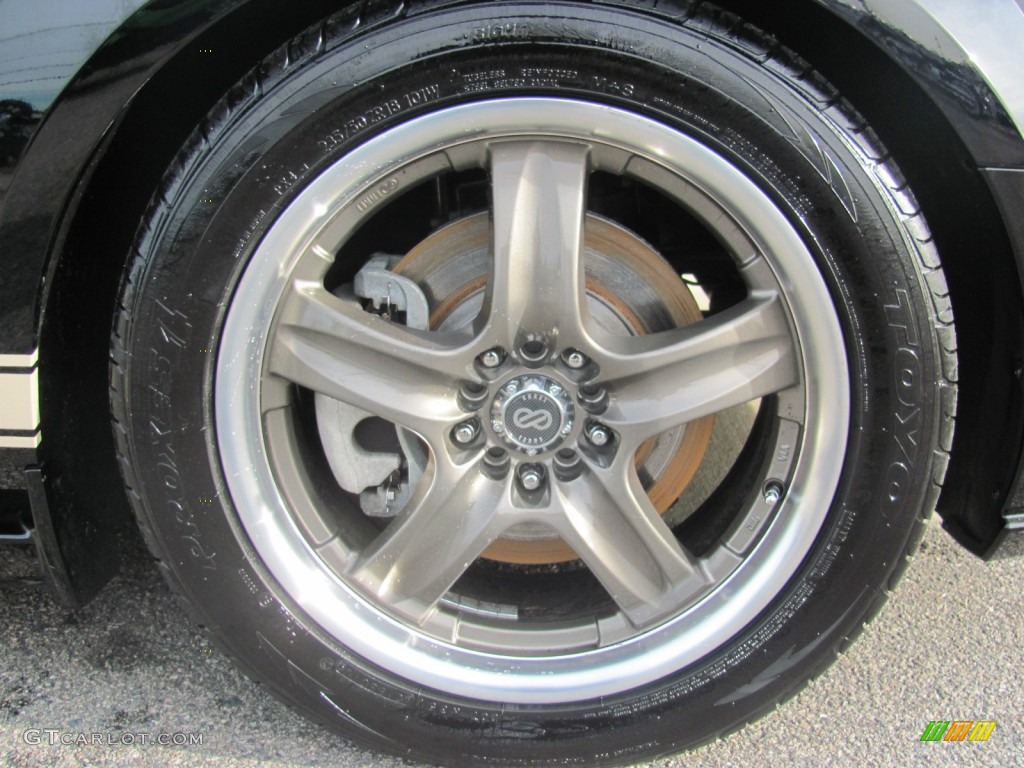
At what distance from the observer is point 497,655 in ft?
5.07

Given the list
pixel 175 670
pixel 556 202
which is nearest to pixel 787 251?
pixel 556 202

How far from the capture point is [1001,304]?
141 centimetres

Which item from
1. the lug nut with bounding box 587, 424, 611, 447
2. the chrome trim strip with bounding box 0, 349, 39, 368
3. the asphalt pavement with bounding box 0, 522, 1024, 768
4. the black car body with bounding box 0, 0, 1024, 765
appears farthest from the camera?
the asphalt pavement with bounding box 0, 522, 1024, 768

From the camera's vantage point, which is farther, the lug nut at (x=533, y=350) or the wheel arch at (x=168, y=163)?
the lug nut at (x=533, y=350)

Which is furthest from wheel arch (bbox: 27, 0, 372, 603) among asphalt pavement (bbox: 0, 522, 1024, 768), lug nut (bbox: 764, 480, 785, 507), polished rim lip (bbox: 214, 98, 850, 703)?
lug nut (bbox: 764, 480, 785, 507)

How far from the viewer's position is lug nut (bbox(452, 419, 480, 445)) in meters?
1.50

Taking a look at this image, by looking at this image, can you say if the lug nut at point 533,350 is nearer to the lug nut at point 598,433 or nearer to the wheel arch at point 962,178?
the lug nut at point 598,433

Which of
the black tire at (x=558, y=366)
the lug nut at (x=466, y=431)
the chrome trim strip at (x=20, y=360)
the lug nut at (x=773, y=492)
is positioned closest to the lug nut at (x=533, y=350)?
the black tire at (x=558, y=366)

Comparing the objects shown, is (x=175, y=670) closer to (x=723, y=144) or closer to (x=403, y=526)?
(x=403, y=526)

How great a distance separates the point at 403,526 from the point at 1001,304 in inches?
43.9

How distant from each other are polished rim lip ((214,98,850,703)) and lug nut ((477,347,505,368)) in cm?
34

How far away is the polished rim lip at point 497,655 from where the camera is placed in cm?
131

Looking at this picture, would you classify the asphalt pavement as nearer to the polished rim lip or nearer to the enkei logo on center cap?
the polished rim lip

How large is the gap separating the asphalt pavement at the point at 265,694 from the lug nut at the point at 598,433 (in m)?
0.65
